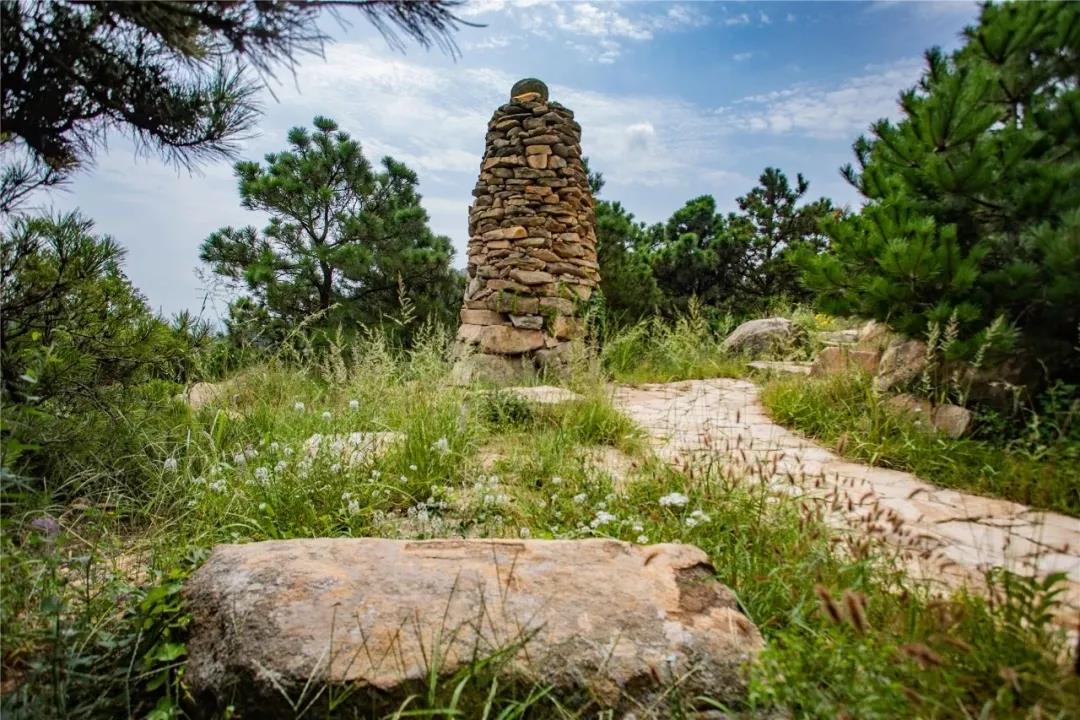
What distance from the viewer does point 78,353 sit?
2.88 metres

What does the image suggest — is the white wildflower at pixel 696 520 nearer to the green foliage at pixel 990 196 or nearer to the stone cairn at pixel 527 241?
the green foliage at pixel 990 196

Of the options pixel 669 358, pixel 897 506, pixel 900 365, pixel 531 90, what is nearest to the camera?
pixel 897 506

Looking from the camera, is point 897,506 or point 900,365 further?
point 900,365

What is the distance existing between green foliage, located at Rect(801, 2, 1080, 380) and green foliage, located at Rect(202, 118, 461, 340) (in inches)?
275

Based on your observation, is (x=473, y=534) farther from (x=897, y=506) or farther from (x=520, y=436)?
(x=897, y=506)

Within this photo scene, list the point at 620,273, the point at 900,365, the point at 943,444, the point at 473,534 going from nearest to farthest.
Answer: the point at 473,534 < the point at 943,444 < the point at 900,365 < the point at 620,273

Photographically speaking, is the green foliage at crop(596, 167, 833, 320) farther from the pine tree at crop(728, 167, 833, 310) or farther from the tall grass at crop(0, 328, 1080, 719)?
the tall grass at crop(0, 328, 1080, 719)

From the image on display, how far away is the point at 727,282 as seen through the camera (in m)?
13.4

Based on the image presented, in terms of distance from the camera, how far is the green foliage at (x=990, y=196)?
338 cm

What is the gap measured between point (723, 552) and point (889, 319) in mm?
2837

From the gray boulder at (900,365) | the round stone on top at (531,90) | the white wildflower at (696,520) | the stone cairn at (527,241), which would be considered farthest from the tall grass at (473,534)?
the round stone on top at (531,90)

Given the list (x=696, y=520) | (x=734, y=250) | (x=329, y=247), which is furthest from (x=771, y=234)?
(x=696, y=520)

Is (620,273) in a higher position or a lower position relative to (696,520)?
higher

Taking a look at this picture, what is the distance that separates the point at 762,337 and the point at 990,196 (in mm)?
4968
